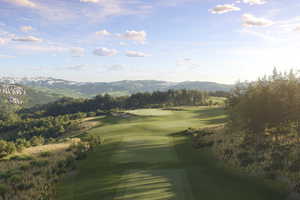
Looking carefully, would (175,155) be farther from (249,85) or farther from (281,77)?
(281,77)

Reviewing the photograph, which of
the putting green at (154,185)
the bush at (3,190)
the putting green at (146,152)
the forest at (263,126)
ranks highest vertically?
the forest at (263,126)

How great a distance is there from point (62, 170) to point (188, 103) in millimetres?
129342

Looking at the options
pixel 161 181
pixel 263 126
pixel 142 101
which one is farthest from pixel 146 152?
pixel 142 101

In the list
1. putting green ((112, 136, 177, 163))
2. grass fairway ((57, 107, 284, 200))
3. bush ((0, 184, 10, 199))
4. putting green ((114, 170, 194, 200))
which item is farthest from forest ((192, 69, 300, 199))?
bush ((0, 184, 10, 199))

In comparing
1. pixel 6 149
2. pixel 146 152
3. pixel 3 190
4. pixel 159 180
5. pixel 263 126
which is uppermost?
pixel 263 126

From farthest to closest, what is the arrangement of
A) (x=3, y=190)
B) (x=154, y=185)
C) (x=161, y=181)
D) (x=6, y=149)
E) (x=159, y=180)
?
(x=6, y=149), (x=159, y=180), (x=161, y=181), (x=3, y=190), (x=154, y=185)

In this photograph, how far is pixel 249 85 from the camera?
1152 inches

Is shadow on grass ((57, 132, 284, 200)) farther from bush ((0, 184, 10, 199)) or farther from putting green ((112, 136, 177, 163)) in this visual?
bush ((0, 184, 10, 199))

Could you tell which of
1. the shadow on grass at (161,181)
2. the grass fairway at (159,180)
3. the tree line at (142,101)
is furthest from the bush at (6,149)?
the tree line at (142,101)

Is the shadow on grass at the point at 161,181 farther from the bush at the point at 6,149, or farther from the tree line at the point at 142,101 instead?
the tree line at the point at 142,101

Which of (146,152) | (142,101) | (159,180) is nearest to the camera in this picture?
(159,180)

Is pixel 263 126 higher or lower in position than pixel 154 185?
higher

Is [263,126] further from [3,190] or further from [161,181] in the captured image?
[3,190]

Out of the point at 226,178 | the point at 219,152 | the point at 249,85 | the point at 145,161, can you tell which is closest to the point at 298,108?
the point at 249,85
